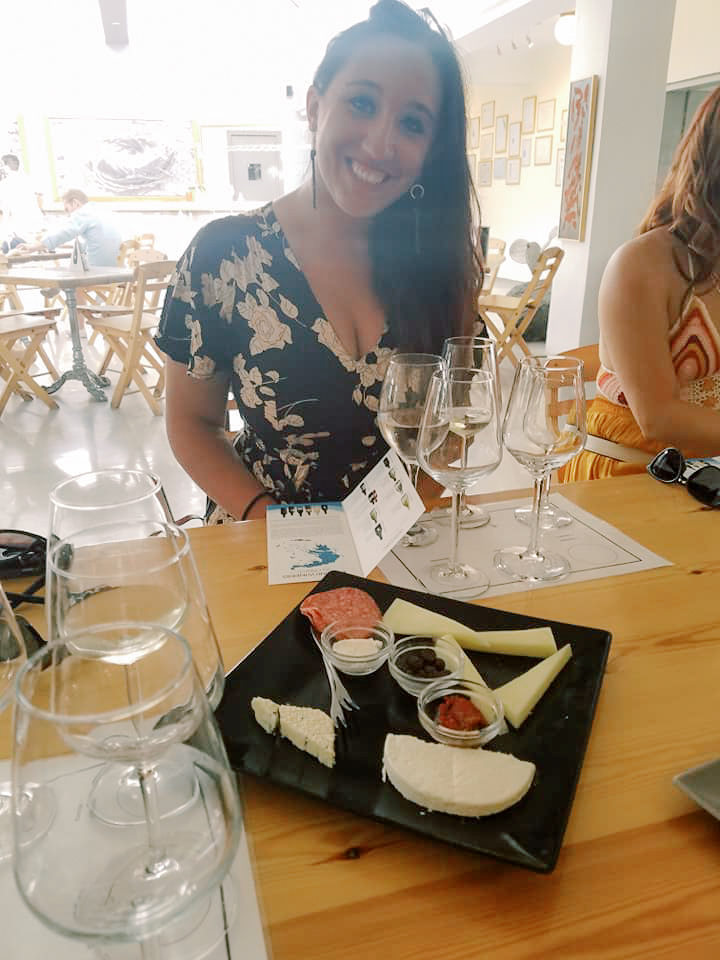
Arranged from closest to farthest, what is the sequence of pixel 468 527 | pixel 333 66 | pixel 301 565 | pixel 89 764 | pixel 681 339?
pixel 89 764 → pixel 301 565 → pixel 468 527 → pixel 333 66 → pixel 681 339

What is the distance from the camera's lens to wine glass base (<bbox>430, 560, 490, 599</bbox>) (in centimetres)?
80

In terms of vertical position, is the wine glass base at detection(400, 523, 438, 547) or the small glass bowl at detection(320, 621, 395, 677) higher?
the small glass bowl at detection(320, 621, 395, 677)

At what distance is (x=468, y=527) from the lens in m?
0.98

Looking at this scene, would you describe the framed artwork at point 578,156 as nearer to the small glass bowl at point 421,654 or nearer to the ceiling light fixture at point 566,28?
the ceiling light fixture at point 566,28

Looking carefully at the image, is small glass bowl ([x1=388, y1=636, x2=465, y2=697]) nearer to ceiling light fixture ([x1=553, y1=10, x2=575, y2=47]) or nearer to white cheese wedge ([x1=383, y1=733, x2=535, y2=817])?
white cheese wedge ([x1=383, y1=733, x2=535, y2=817])

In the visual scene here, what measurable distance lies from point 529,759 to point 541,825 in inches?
2.6

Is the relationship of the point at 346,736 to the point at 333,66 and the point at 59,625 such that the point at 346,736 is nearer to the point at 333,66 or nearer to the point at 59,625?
the point at 59,625

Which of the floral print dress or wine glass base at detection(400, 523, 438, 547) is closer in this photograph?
wine glass base at detection(400, 523, 438, 547)

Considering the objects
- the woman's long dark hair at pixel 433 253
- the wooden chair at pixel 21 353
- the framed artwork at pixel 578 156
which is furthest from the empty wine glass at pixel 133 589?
the framed artwork at pixel 578 156

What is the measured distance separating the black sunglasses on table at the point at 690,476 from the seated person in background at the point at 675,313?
13.2 inches

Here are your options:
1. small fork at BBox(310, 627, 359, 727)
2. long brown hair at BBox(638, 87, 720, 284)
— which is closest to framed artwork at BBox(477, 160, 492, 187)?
long brown hair at BBox(638, 87, 720, 284)

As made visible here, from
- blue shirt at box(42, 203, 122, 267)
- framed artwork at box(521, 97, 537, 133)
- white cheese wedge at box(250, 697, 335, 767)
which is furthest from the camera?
framed artwork at box(521, 97, 537, 133)

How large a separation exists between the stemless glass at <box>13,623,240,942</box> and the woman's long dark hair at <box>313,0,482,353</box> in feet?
3.59

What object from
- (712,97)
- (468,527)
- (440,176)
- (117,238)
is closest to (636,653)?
(468,527)
